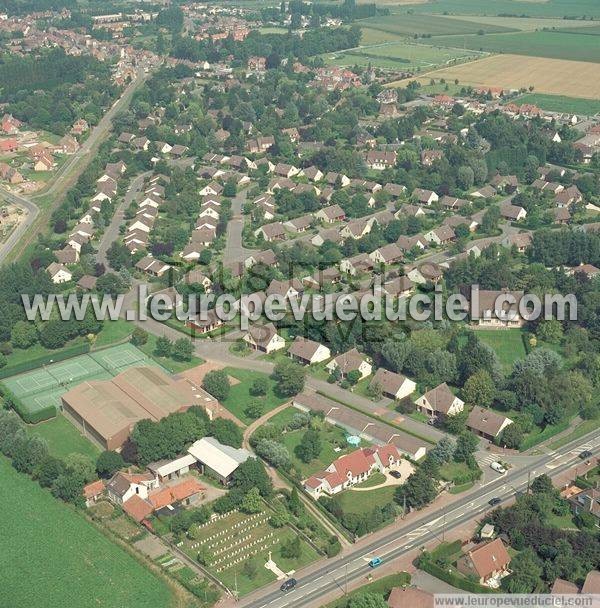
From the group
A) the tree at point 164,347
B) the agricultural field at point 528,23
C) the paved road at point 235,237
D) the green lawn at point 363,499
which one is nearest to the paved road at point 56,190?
the paved road at point 235,237

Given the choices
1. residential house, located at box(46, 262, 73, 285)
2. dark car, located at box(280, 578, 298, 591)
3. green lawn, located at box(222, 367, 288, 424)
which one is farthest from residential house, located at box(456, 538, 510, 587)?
residential house, located at box(46, 262, 73, 285)

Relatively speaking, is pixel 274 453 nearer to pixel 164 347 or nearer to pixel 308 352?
pixel 308 352

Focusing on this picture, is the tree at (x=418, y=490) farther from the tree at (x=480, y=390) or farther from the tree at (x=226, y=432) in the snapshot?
the tree at (x=226, y=432)

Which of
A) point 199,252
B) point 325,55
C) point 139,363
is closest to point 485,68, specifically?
point 325,55

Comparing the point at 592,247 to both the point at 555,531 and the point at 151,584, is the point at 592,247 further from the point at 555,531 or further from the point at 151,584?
the point at 151,584

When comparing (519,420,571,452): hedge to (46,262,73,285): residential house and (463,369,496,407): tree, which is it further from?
(46,262,73,285): residential house
